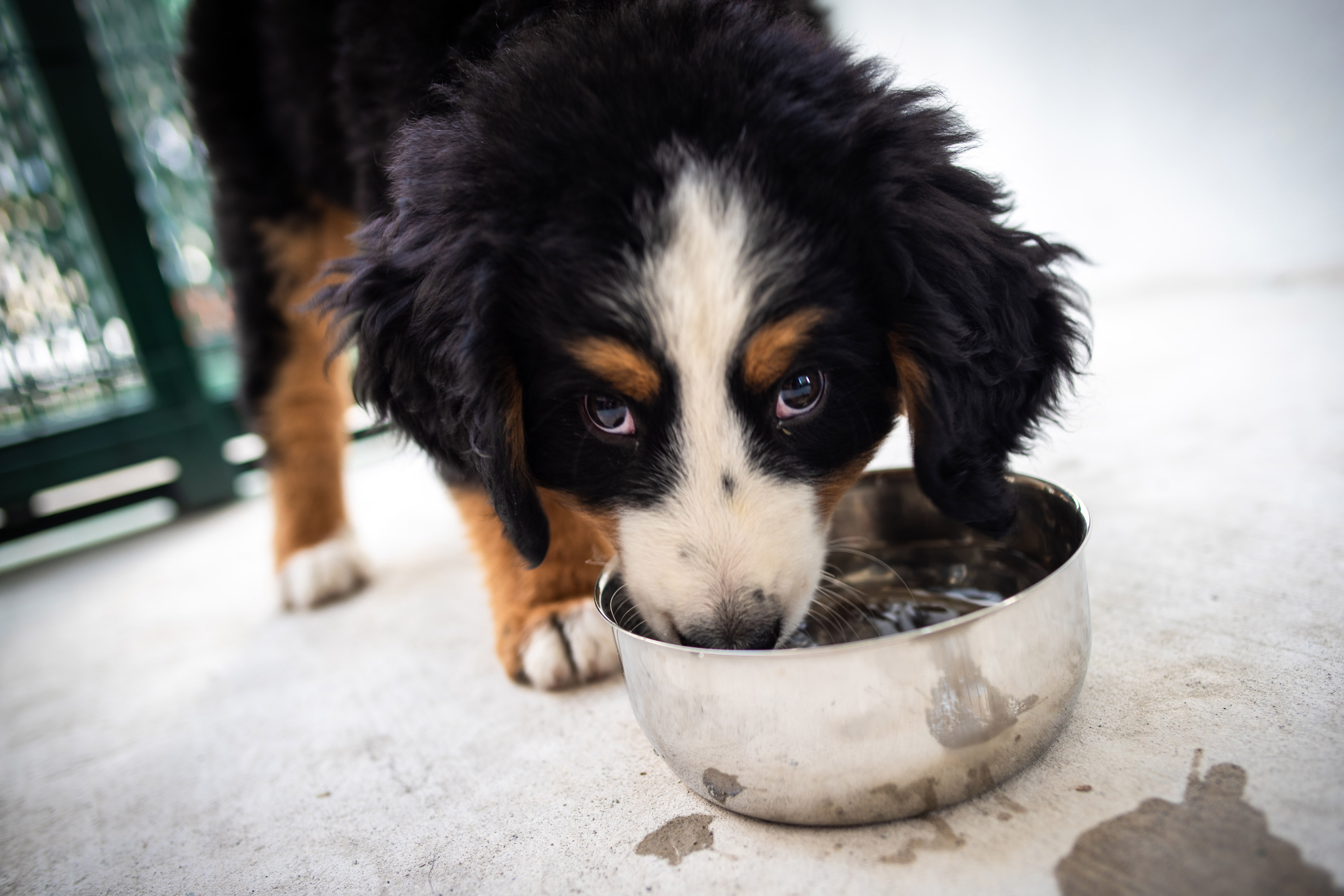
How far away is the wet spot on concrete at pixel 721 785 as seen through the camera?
3.87ft

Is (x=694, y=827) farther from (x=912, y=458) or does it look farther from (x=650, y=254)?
(x=650, y=254)

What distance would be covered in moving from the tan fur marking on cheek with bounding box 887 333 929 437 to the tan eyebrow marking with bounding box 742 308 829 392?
0.59 feet

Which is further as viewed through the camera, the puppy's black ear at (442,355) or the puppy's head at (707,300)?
the puppy's black ear at (442,355)

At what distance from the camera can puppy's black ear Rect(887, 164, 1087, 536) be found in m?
1.33

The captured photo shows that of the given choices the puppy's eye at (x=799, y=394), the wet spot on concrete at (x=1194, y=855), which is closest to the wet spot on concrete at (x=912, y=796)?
the wet spot on concrete at (x=1194, y=855)

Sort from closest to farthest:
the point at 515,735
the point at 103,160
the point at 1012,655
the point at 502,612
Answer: the point at 1012,655 → the point at 515,735 → the point at 502,612 → the point at 103,160

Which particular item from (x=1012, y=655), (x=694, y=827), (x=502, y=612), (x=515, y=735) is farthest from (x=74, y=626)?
(x=1012, y=655)

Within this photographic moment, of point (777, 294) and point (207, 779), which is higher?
point (777, 294)

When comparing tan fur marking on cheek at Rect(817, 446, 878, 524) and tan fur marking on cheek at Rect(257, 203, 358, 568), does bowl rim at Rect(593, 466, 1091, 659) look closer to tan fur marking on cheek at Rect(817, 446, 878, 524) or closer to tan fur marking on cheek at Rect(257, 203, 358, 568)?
tan fur marking on cheek at Rect(817, 446, 878, 524)

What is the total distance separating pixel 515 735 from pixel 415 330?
79 centimetres

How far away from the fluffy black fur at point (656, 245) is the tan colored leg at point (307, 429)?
1208 mm

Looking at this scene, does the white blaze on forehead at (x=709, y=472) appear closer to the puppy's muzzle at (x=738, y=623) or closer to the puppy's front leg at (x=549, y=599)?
the puppy's muzzle at (x=738, y=623)

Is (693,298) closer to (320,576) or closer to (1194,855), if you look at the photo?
(1194,855)

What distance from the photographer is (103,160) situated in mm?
3775
